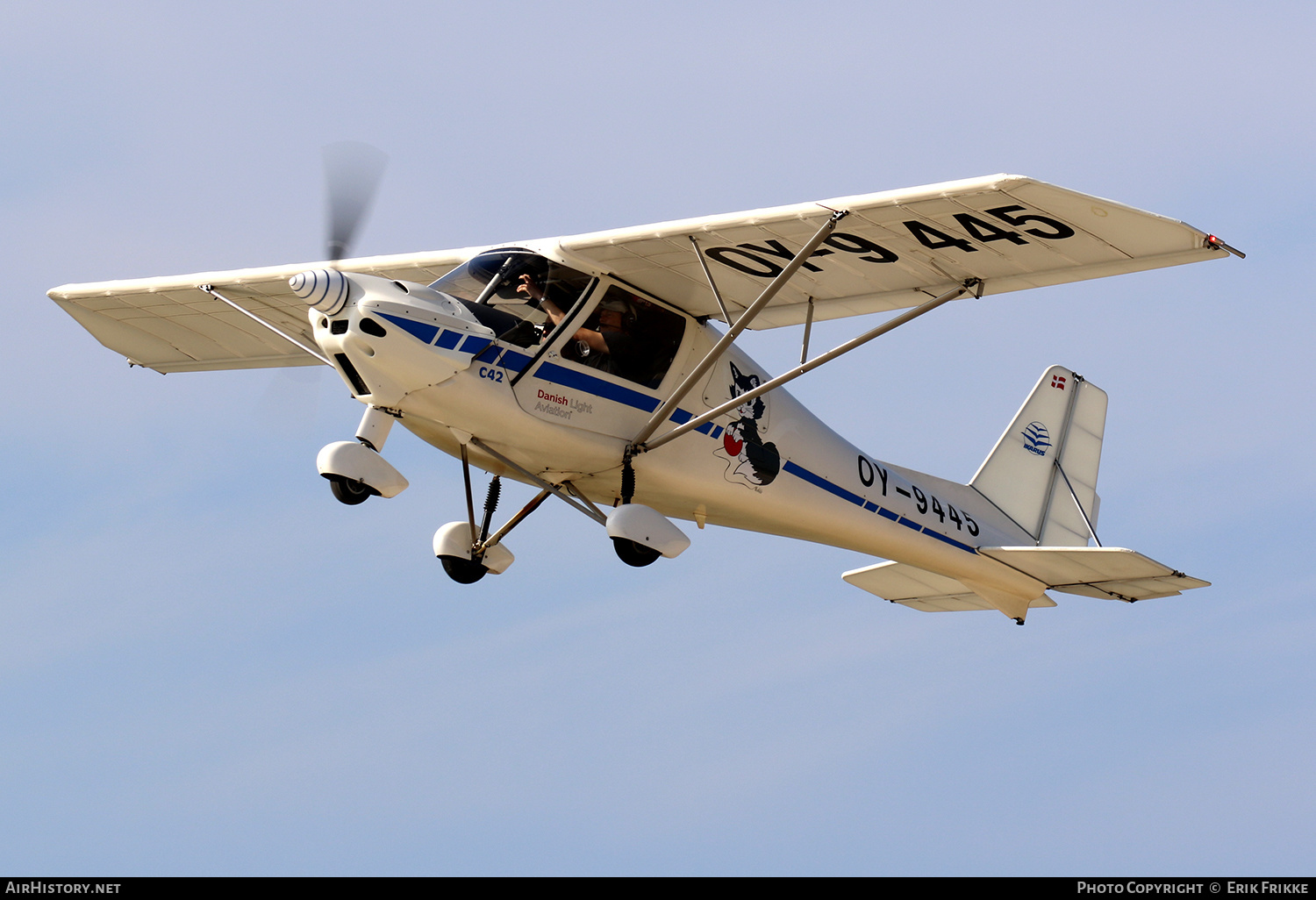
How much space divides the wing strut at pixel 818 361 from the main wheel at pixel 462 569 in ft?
5.63

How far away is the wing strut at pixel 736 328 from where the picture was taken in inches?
486

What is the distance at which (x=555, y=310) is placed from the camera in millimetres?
12711

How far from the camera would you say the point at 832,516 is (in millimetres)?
14555

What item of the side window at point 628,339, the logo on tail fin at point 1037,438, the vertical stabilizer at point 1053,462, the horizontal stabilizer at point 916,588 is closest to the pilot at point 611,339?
the side window at point 628,339

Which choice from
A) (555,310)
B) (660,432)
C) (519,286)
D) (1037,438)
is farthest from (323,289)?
(1037,438)

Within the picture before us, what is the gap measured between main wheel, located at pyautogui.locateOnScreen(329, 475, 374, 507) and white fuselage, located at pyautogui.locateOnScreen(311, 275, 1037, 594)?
63 centimetres

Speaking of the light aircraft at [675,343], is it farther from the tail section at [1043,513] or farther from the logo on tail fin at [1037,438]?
the logo on tail fin at [1037,438]

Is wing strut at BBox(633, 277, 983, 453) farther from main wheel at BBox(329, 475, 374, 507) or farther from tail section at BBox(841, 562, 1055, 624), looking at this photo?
tail section at BBox(841, 562, 1055, 624)

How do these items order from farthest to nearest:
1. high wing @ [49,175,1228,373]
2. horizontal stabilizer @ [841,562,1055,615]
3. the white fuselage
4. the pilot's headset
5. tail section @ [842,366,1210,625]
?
horizontal stabilizer @ [841,562,1055,615], tail section @ [842,366,1210,625], the pilot's headset, high wing @ [49,175,1228,373], the white fuselage

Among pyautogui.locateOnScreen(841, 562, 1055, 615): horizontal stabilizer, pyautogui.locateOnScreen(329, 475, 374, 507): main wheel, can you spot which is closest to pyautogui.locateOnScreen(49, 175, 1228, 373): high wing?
pyautogui.locateOnScreen(329, 475, 374, 507): main wheel

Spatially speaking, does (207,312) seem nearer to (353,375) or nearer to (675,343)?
(353,375)

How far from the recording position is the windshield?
1256 cm
